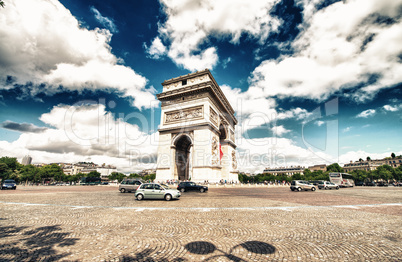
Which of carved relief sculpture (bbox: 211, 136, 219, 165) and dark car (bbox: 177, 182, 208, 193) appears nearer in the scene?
dark car (bbox: 177, 182, 208, 193)

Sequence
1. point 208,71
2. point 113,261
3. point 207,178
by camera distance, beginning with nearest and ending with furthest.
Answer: point 113,261 → point 207,178 → point 208,71

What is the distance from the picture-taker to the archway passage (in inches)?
1355

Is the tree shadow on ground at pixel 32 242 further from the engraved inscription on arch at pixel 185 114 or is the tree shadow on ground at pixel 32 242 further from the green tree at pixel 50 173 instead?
the green tree at pixel 50 173

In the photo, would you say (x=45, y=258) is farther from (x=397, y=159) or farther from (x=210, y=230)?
(x=397, y=159)

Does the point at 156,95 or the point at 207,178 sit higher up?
the point at 156,95

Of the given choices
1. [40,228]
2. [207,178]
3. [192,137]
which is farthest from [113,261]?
[192,137]

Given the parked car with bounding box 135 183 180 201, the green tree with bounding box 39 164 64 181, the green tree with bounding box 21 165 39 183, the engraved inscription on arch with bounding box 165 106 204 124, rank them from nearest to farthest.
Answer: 1. the parked car with bounding box 135 183 180 201
2. the engraved inscription on arch with bounding box 165 106 204 124
3. the green tree with bounding box 21 165 39 183
4. the green tree with bounding box 39 164 64 181

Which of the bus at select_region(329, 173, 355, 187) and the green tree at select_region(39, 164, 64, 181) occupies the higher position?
the bus at select_region(329, 173, 355, 187)

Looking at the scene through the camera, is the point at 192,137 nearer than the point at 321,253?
No

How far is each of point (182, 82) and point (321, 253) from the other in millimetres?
36357

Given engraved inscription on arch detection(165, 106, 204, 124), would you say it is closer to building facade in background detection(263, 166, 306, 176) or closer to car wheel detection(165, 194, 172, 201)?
car wheel detection(165, 194, 172, 201)

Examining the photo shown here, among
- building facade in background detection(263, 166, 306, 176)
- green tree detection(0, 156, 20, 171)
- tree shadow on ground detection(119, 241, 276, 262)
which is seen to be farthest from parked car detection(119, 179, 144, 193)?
building facade in background detection(263, 166, 306, 176)

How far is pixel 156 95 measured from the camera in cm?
3741

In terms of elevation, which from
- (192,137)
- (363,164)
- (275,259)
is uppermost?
(192,137)
